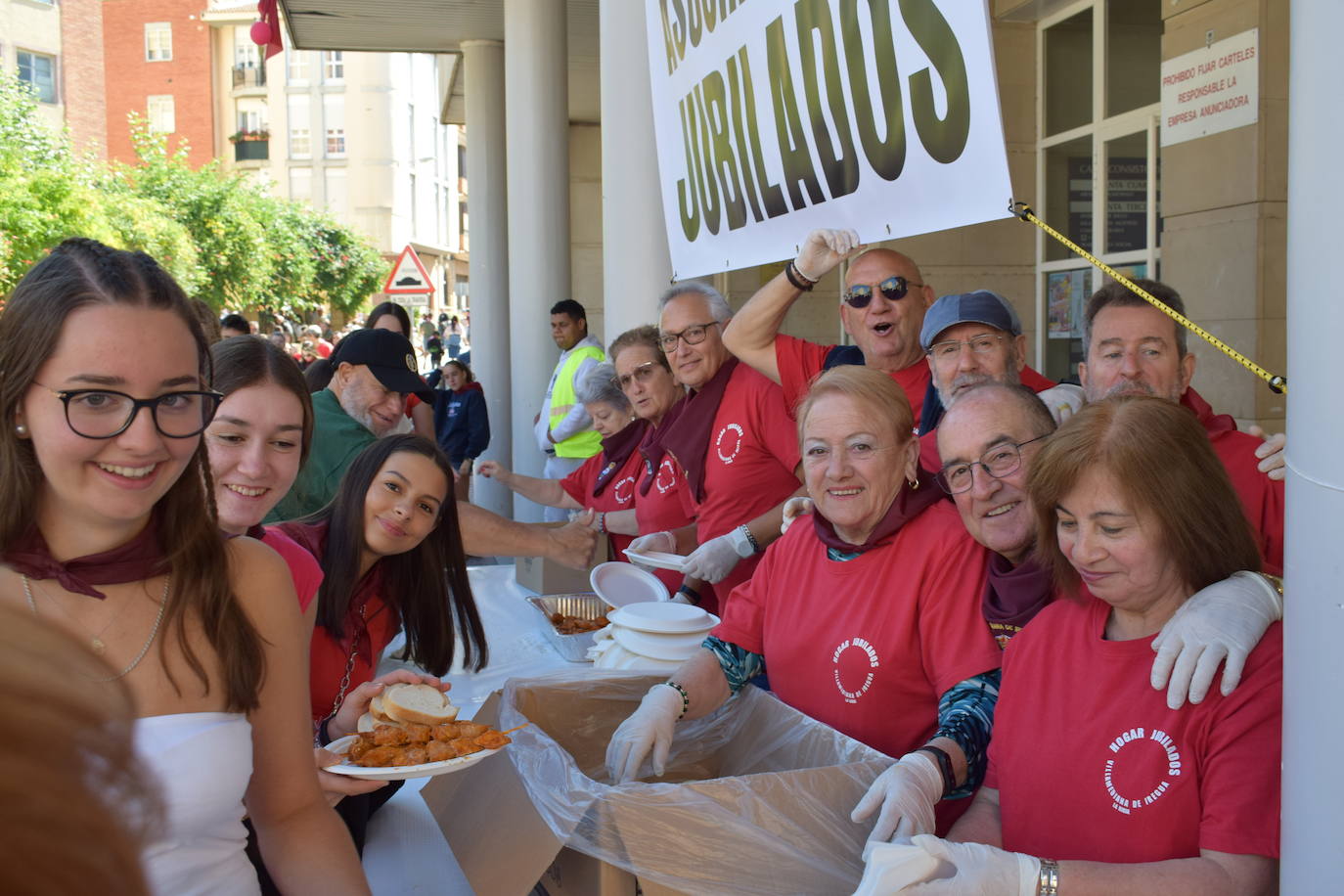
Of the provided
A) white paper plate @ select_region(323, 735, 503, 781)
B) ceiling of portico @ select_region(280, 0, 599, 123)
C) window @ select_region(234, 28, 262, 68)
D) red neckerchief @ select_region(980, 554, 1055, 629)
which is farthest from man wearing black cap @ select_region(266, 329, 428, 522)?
window @ select_region(234, 28, 262, 68)

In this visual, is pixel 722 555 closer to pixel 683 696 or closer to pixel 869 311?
pixel 869 311

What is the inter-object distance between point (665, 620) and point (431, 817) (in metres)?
0.69

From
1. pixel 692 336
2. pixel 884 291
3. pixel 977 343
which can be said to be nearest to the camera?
pixel 977 343

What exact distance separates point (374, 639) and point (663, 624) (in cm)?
65

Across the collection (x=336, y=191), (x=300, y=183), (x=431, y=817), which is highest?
(x=300, y=183)

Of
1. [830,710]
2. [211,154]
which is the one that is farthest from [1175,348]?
[211,154]

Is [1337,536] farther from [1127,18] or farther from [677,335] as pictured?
[1127,18]

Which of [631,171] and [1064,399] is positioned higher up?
[631,171]

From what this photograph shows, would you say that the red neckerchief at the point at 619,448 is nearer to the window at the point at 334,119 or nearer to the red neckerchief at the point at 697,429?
the red neckerchief at the point at 697,429

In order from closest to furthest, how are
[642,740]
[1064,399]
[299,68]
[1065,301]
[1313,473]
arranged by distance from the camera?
[1313,473], [642,740], [1064,399], [1065,301], [299,68]

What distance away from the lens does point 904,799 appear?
1.60m

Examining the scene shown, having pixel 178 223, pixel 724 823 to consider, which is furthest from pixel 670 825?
pixel 178 223

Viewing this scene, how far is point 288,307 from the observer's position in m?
36.6

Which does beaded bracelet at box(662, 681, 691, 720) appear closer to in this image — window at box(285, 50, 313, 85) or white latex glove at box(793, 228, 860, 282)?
white latex glove at box(793, 228, 860, 282)
